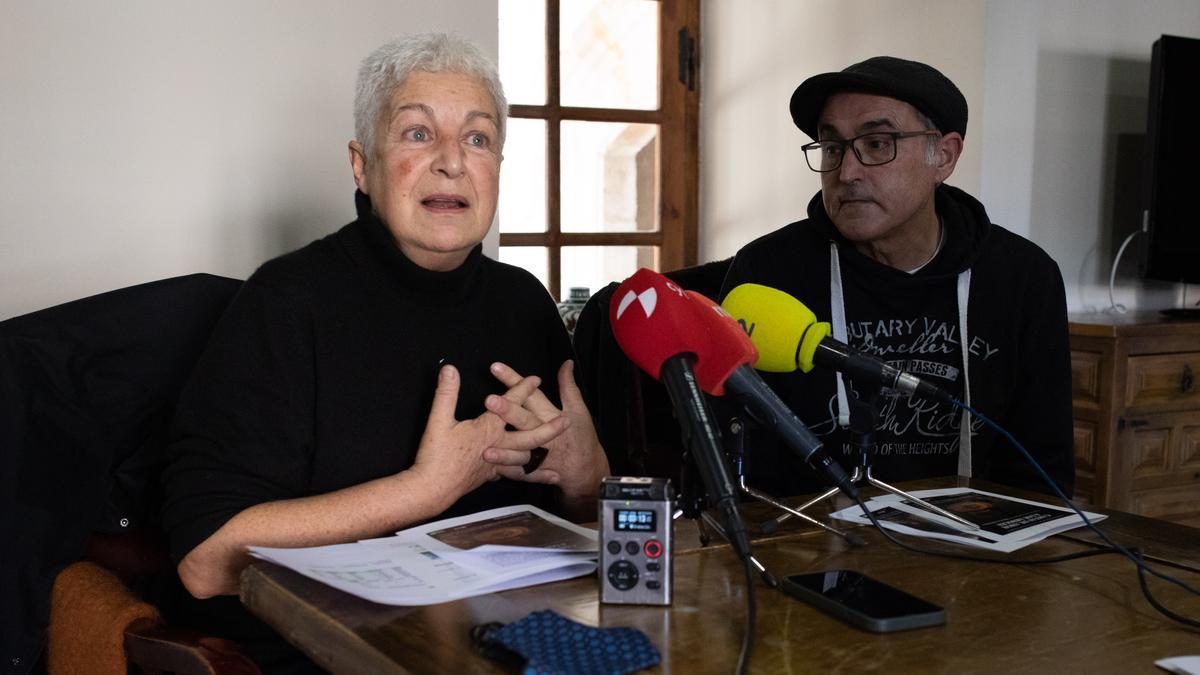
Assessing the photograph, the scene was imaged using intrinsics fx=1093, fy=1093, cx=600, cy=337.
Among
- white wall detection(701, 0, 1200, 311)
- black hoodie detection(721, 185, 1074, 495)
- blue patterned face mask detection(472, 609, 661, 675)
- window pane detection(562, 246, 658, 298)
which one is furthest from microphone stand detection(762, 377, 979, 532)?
window pane detection(562, 246, 658, 298)

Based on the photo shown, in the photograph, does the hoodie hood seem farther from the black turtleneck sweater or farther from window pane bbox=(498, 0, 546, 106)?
window pane bbox=(498, 0, 546, 106)

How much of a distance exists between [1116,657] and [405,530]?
787 mm

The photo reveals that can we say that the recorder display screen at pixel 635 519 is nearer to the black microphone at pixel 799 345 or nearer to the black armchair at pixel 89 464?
the black microphone at pixel 799 345

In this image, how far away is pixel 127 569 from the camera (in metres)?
1.57

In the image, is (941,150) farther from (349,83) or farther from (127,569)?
(127,569)

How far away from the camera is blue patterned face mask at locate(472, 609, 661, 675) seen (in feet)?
2.93

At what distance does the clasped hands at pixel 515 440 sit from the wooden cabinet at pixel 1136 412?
6.42ft

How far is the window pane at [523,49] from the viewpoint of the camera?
11.0ft

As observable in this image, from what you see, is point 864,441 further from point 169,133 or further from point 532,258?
point 532,258

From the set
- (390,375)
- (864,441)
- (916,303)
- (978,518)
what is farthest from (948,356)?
(390,375)

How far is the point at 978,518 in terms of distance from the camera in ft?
4.81

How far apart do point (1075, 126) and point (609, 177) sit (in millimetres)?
1487

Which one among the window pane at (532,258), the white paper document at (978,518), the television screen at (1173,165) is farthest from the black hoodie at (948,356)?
the television screen at (1173,165)

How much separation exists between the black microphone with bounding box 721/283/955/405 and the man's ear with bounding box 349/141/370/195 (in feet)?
2.02
